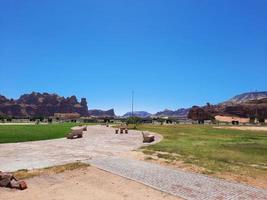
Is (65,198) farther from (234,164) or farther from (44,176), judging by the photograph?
(234,164)

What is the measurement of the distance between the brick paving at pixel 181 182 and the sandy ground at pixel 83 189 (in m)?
0.45

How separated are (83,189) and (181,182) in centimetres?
300

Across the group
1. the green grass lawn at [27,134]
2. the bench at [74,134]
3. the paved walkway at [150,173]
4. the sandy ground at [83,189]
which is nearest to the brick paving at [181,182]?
the paved walkway at [150,173]

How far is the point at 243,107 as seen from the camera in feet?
577

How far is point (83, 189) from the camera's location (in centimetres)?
1002

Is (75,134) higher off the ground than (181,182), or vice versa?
(75,134)

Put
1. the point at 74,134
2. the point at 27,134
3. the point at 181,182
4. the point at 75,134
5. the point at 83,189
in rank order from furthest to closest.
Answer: the point at 27,134 → the point at 75,134 → the point at 74,134 → the point at 181,182 → the point at 83,189

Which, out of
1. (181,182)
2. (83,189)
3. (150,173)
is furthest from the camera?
(150,173)

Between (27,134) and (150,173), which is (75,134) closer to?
(27,134)

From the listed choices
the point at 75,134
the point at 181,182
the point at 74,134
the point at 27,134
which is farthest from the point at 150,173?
the point at 27,134

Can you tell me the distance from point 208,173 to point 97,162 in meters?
4.16

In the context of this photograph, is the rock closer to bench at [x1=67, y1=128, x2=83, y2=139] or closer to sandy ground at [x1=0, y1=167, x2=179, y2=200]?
sandy ground at [x1=0, y1=167, x2=179, y2=200]

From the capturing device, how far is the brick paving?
9.66 metres

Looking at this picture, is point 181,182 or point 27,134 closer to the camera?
point 181,182
